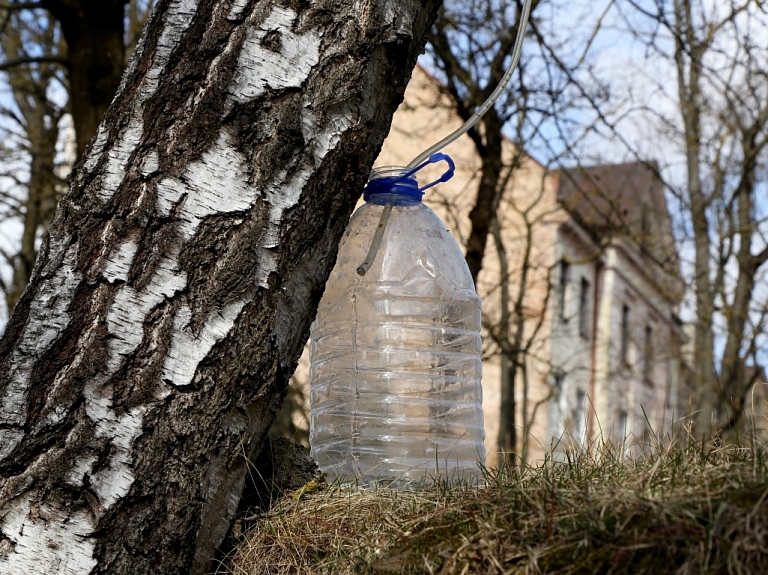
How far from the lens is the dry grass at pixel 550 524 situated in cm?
119

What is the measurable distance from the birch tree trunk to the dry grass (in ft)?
0.63

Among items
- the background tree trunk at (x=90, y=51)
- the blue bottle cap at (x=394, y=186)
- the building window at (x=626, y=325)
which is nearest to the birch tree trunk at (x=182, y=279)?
the blue bottle cap at (x=394, y=186)

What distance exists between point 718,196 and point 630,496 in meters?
13.5

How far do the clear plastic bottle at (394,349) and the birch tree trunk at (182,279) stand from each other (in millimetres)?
812

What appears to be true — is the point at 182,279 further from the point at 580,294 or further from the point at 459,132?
the point at 580,294

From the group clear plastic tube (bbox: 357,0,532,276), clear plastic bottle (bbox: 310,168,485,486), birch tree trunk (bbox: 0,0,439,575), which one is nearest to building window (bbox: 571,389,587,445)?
clear plastic bottle (bbox: 310,168,485,486)

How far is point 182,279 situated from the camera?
1608 millimetres

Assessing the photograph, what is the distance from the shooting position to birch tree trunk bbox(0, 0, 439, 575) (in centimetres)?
152

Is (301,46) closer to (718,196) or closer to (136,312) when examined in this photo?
(136,312)

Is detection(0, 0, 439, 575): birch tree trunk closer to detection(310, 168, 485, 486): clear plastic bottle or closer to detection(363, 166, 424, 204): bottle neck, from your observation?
detection(363, 166, 424, 204): bottle neck

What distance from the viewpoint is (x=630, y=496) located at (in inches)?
53.7

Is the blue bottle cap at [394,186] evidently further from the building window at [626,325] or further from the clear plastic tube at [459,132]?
the building window at [626,325]

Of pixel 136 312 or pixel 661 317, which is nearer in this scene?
pixel 136 312

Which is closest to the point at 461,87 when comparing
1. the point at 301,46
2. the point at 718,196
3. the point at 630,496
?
the point at 301,46
